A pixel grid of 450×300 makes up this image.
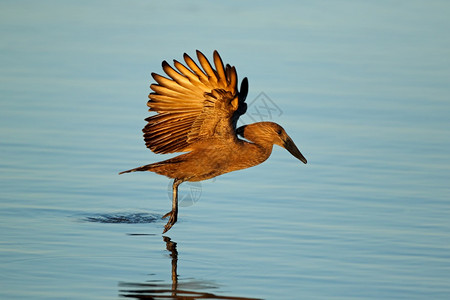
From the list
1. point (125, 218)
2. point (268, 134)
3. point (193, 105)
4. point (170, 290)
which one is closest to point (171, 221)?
point (125, 218)

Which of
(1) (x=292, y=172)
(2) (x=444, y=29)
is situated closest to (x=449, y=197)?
(1) (x=292, y=172)

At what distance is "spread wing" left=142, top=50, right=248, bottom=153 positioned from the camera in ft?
30.7

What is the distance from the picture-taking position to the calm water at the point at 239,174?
8.68m

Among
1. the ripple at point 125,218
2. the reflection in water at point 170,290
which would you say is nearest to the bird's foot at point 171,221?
the ripple at point 125,218

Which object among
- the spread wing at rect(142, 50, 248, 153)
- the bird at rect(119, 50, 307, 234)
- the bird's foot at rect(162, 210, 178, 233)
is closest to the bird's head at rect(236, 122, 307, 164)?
the bird at rect(119, 50, 307, 234)

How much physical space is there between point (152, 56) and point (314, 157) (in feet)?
14.6

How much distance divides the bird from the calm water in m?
0.62

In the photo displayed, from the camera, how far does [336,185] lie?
37.4 ft

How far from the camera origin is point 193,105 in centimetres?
973

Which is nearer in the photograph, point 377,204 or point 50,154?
point 377,204

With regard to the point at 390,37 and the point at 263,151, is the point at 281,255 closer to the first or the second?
the point at 263,151

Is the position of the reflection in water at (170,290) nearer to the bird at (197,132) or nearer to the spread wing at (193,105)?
the bird at (197,132)

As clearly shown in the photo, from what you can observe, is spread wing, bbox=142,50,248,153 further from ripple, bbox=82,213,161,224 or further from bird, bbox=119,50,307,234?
ripple, bbox=82,213,161,224

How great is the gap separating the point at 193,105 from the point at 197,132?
10.7 inches
